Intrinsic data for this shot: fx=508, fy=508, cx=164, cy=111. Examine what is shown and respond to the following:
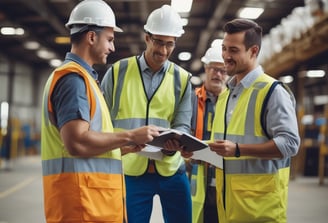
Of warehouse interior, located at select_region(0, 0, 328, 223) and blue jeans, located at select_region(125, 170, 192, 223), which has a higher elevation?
warehouse interior, located at select_region(0, 0, 328, 223)

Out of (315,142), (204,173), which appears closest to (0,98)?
(315,142)

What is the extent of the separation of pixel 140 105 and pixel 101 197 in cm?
110

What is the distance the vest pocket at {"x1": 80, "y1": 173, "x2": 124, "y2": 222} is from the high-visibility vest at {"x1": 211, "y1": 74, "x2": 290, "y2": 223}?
2.12ft

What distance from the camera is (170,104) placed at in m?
3.48

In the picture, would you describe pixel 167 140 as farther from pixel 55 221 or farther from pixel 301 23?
pixel 301 23

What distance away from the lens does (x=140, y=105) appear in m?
3.44

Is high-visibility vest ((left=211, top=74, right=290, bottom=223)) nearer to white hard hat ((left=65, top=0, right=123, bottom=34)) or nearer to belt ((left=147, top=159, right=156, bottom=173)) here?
belt ((left=147, top=159, right=156, bottom=173))

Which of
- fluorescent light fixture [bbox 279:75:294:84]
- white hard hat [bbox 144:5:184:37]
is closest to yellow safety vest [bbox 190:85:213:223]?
white hard hat [bbox 144:5:184:37]

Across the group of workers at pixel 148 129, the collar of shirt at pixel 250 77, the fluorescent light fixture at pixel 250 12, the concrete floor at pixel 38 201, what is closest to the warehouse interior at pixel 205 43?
the fluorescent light fixture at pixel 250 12

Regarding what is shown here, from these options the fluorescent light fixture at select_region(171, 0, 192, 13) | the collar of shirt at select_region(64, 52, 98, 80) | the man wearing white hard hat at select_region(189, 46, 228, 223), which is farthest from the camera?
the fluorescent light fixture at select_region(171, 0, 192, 13)

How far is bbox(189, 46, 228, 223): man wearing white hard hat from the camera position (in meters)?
3.87

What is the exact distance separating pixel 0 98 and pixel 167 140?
2266cm

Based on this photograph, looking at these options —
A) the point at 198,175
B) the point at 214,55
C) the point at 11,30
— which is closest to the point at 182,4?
the point at 11,30

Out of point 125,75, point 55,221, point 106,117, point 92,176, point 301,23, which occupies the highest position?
point 301,23
